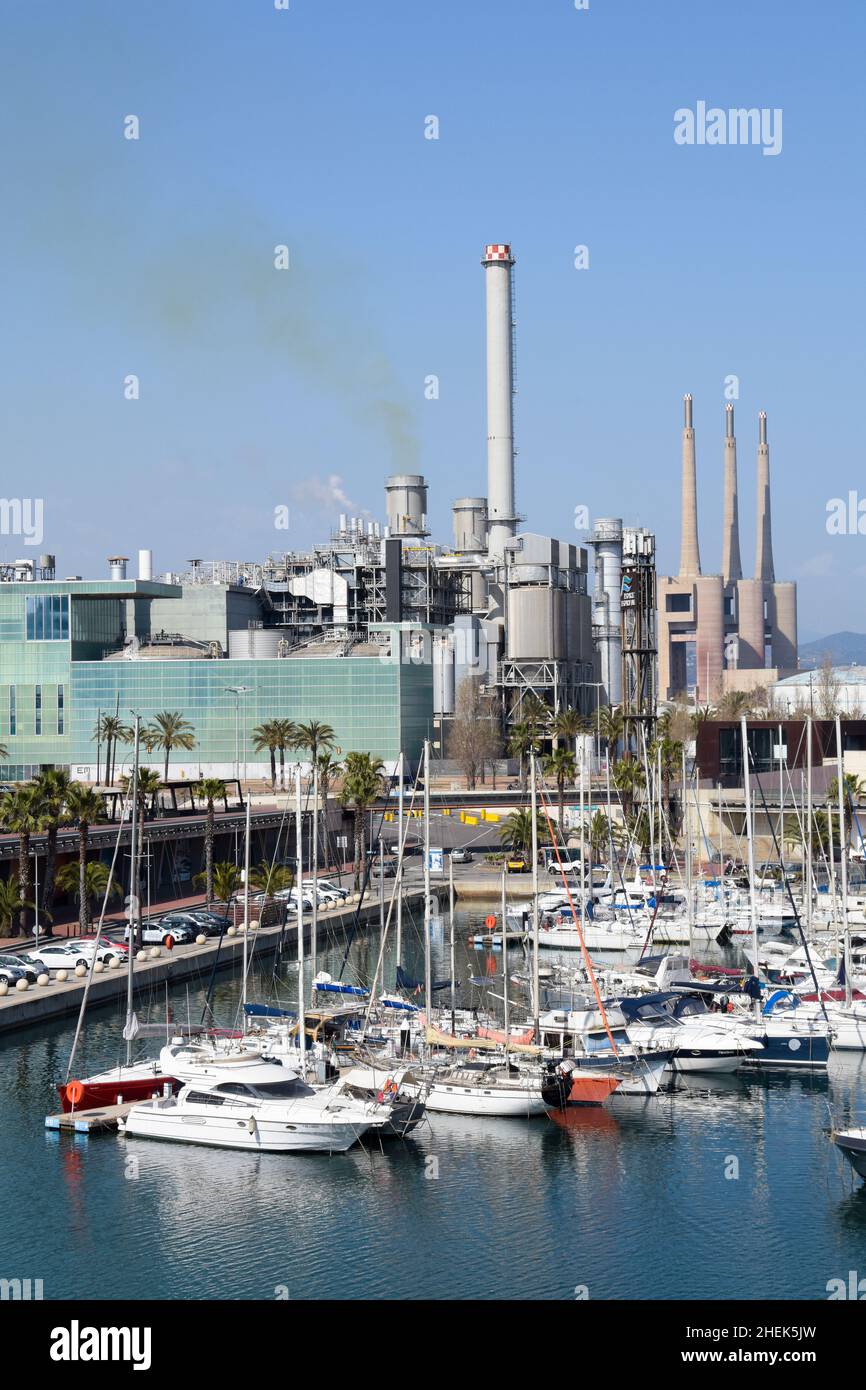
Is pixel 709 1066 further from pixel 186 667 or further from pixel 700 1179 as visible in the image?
pixel 186 667

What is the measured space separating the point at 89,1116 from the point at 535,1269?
675 inches

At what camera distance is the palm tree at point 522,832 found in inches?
4377

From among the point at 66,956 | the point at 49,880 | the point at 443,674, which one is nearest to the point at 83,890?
the point at 49,880

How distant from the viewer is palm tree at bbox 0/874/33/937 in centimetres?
7981

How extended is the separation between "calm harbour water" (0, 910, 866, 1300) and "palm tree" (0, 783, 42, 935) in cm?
2609

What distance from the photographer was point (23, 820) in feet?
271

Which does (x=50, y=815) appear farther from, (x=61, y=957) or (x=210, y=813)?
(x=210, y=813)

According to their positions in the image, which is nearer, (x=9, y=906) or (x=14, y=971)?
(x=14, y=971)

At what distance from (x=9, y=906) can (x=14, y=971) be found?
10253mm

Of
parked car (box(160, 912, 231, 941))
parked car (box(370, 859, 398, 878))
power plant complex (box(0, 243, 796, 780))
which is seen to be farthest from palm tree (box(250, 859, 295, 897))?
power plant complex (box(0, 243, 796, 780))
